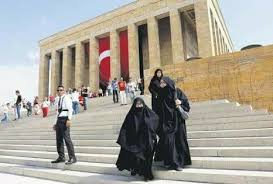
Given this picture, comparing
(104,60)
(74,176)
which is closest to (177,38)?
(104,60)

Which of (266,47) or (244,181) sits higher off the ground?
(266,47)

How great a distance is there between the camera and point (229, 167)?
439 cm

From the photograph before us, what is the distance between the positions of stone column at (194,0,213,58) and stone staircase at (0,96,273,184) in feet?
47.7

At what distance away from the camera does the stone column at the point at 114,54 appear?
87.2 feet

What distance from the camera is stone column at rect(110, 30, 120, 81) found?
2658 cm

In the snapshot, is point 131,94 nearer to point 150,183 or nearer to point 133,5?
point 150,183

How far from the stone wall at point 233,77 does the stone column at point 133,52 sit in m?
14.0

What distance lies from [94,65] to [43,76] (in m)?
9.37

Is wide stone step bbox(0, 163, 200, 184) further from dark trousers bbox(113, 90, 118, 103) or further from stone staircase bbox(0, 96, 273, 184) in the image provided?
dark trousers bbox(113, 90, 118, 103)

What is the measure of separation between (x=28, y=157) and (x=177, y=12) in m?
20.2

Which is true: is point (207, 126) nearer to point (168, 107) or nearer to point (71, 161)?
point (168, 107)

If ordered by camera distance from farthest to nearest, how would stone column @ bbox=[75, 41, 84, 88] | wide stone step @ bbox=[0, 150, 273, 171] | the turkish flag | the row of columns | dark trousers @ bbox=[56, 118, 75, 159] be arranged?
stone column @ bbox=[75, 41, 84, 88] → the turkish flag → the row of columns → dark trousers @ bbox=[56, 118, 75, 159] → wide stone step @ bbox=[0, 150, 273, 171]

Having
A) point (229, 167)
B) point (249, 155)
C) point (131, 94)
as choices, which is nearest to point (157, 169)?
point (229, 167)

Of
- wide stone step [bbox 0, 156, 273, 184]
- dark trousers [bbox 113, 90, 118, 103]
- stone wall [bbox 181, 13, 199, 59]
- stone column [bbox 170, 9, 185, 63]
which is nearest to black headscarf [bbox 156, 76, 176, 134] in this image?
wide stone step [bbox 0, 156, 273, 184]
